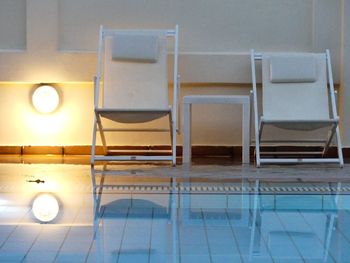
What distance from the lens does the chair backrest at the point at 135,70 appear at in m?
6.08

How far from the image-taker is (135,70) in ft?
20.3

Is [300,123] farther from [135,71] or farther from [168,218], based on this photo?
[168,218]

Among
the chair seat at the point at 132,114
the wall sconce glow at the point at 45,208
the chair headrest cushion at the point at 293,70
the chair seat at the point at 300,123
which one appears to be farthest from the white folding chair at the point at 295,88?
the wall sconce glow at the point at 45,208

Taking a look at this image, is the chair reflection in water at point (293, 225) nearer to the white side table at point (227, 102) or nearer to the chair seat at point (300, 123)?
the chair seat at point (300, 123)

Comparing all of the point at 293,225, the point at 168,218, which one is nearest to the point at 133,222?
the point at 168,218

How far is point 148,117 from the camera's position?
5809 millimetres

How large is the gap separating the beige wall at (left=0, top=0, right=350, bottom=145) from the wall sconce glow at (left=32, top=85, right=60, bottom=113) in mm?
71

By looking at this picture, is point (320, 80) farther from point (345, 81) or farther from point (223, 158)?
point (223, 158)

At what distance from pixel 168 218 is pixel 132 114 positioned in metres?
2.22

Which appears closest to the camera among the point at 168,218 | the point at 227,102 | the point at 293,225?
the point at 293,225

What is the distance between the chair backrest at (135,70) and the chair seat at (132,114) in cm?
23

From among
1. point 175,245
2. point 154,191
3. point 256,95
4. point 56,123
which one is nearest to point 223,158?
point 256,95

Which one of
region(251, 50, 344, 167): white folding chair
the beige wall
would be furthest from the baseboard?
region(251, 50, 344, 167): white folding chair

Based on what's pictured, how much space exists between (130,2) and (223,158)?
5.26 ft
